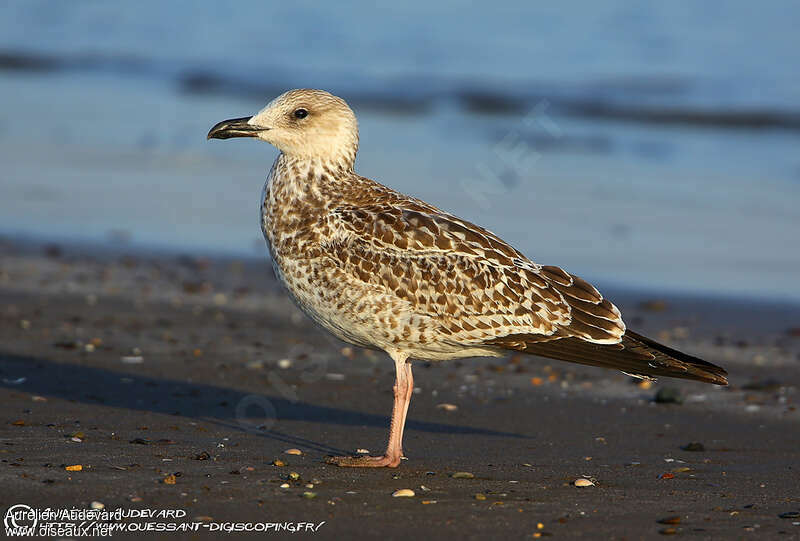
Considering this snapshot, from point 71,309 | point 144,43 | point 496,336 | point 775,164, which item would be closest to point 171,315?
point 71,309

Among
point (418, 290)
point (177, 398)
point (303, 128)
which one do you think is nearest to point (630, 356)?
point (418, 290)

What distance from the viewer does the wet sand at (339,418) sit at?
601cm

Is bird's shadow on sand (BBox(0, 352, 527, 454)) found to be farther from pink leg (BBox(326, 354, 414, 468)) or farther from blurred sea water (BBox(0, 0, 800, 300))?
blurred sea water (BBox(0, 0, 800, 300))

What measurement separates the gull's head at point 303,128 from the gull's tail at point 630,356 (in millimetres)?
1567

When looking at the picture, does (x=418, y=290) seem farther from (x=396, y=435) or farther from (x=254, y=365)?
(x=254, y=365)

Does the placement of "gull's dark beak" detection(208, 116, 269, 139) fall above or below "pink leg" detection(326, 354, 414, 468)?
above

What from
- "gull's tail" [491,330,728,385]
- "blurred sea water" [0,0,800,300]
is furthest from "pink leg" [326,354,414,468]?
"blurred sea water" [0,0,800,300]

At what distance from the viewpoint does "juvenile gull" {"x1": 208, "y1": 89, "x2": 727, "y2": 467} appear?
277 inches

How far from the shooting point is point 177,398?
28.4 feet

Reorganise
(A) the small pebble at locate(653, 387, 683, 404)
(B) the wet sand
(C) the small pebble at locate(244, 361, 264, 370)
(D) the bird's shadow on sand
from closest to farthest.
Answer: (B) the wet sand → (D) the bird's shadow on sand → (A) the small pebble at locate(653, 387, 683, 404) → (C) the small pebble at locate(244, 361, 264, 370)

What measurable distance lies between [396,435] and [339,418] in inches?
57.6

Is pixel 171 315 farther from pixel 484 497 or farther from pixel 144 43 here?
pixel 144 43

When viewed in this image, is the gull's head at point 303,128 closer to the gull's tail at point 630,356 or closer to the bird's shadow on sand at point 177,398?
the gull's tail at point 630,356

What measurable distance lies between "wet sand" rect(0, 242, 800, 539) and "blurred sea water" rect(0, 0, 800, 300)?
1913 mm
